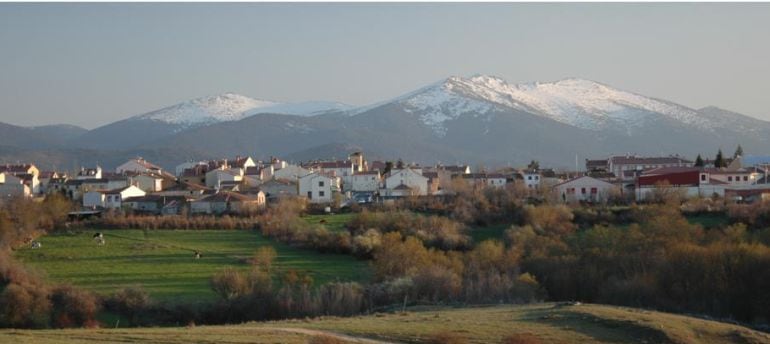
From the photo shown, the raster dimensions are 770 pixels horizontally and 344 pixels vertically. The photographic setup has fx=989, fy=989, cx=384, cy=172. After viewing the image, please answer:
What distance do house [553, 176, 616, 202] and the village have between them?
3.2 inches

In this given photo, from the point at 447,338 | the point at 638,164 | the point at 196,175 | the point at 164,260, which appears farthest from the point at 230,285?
the point at 638,164

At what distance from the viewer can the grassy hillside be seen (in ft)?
87.4

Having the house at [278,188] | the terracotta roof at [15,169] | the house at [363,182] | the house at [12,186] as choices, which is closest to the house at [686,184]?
the house at [363,182]

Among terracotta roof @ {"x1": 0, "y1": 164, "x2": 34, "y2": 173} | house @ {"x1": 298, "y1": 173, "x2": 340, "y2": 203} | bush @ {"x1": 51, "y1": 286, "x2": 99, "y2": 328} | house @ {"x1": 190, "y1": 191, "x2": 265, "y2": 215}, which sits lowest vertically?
bush @ {"x1": 51, "y1": 286, "x2": 99, "y2": 328}

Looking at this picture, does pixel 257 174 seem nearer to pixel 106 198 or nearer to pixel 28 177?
pixel 28 177

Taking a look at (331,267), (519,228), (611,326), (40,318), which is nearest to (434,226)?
(519,228)

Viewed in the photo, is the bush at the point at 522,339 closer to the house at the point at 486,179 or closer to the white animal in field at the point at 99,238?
the white animal in field at the point at 99,238

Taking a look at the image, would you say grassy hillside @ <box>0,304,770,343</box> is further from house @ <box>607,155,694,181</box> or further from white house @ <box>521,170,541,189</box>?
house @ <box>607,155,694,181</box>

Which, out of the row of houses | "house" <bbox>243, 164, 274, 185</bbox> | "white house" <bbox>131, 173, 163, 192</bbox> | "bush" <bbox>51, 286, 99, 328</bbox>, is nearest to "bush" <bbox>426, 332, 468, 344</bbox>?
"bush" <bbox>51, 286, 99, 328</bbox>

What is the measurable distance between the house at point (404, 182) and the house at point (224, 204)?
1590cm

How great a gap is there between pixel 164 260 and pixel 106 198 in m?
25.5

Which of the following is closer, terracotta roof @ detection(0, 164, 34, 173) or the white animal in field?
the white animal in field

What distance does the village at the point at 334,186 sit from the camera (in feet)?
255

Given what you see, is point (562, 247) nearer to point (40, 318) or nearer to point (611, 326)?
point (611, 326)
